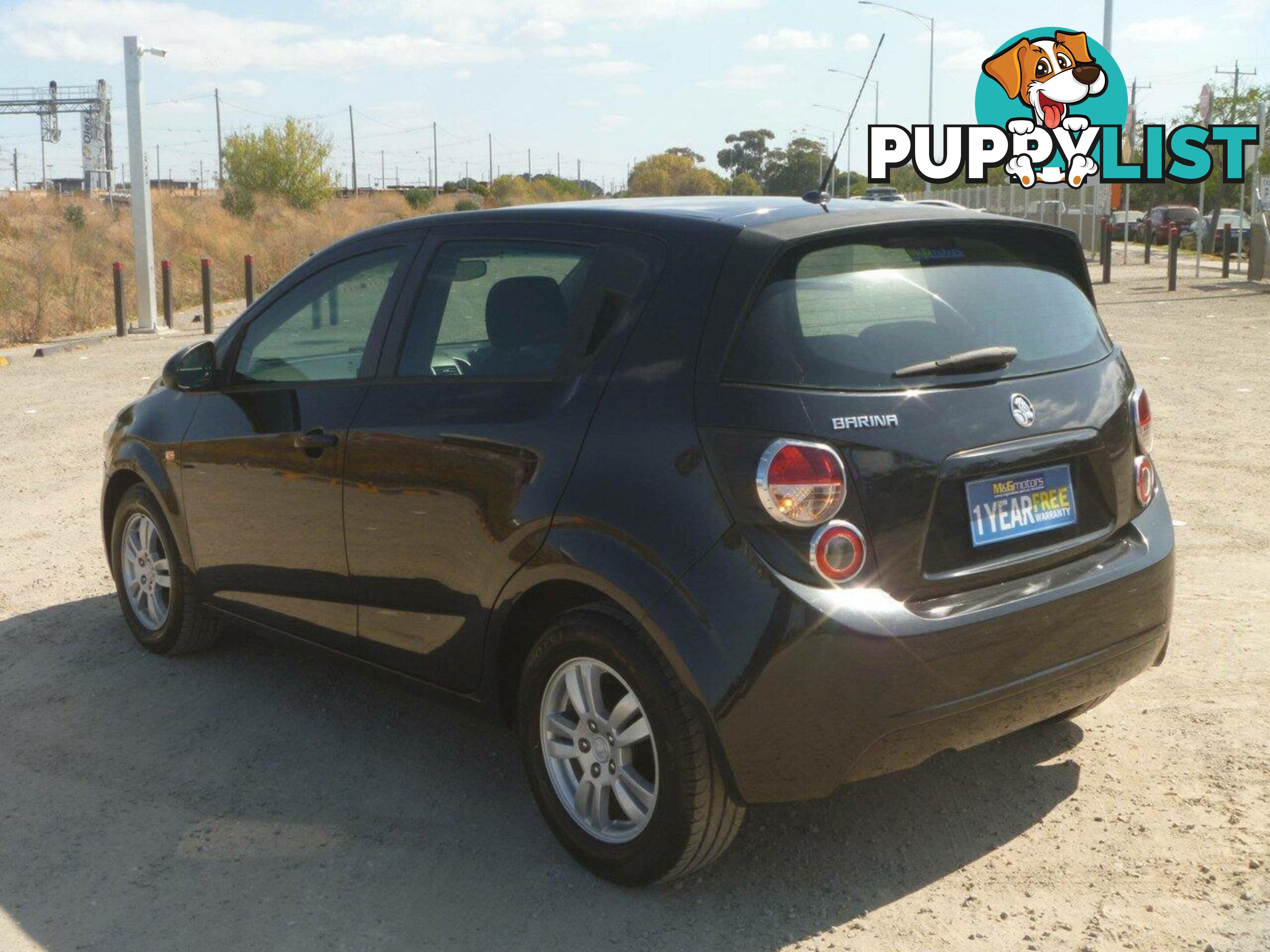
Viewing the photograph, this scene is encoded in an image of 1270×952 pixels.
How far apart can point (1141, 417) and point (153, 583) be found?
12.5 feet

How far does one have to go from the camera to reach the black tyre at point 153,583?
18.2 feet

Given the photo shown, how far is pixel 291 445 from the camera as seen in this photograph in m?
4.71

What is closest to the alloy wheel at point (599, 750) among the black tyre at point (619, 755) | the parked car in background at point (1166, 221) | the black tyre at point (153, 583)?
the black tyre at point (619, 755)

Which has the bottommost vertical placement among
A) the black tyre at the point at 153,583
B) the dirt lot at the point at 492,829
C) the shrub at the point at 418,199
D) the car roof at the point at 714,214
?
the dirt lot at the point at 492,829

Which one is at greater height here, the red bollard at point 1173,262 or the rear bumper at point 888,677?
the red bollard at point 1173,262

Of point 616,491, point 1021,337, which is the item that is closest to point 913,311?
point 1021,337

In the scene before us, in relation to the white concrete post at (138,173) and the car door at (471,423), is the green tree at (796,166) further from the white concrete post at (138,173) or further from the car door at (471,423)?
the car door at (471,423)

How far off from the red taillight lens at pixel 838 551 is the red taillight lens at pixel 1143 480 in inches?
44.3

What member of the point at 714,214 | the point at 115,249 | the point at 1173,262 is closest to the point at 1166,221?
the point at 1173,262

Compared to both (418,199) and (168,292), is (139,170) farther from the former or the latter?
(418,199)

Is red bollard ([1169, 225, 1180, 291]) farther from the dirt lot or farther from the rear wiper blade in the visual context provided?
the rear wiper blade

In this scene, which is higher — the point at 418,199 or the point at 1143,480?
the point at 418,199

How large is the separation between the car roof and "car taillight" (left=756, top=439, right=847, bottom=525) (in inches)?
25.3

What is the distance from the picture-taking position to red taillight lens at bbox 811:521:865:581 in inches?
130
